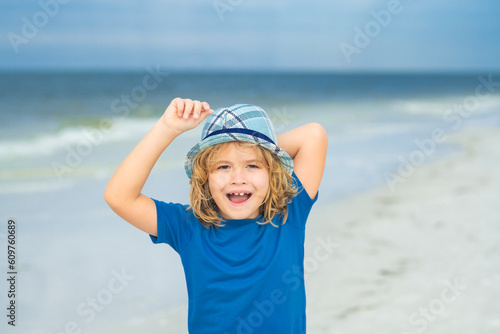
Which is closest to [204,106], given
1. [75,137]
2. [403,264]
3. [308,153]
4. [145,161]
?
[145,161]

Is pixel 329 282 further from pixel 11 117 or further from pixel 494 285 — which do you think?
pixel 11 117

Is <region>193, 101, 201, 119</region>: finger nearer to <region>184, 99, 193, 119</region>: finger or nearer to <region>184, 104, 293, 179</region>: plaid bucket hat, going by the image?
<region>184, 99, 193, 119</region>: finger

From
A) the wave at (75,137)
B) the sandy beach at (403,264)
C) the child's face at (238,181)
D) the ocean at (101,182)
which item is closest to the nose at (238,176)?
the child's face at (238,181)

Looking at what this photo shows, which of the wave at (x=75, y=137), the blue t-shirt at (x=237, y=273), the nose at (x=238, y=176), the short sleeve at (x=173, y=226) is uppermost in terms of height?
the wave at (x=75, y=137)

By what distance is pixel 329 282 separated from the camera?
136 inches

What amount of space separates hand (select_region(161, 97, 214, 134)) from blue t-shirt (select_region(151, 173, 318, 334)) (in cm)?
27

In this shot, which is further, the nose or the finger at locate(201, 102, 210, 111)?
the nose

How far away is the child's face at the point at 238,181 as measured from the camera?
1751 mm

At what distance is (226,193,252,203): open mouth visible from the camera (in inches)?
70.4

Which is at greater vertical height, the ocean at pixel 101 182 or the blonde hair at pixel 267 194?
the ocean at pixel 101 182

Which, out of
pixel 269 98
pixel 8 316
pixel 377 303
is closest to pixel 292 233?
pixel 377 303

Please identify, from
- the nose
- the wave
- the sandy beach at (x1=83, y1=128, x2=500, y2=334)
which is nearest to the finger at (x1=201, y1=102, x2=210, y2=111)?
the nose

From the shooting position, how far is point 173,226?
175 cm

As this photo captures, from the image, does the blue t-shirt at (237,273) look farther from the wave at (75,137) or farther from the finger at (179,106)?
the wave at (75,137)
